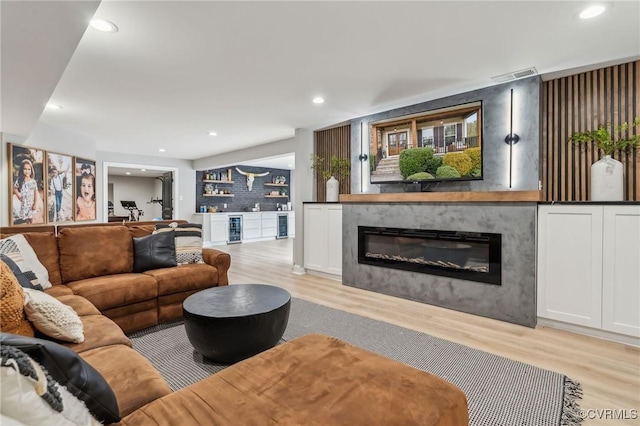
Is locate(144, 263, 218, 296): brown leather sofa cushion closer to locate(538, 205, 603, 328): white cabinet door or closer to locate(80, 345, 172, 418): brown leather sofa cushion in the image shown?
locate(80, 345, 172, 418): brown leather sofa cushion

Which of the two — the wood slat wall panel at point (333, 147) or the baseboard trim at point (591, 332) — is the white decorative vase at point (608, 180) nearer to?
the baseboard trim at point (591, 332)

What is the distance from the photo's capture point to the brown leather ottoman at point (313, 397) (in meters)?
0.98

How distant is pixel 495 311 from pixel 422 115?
7.60 ft

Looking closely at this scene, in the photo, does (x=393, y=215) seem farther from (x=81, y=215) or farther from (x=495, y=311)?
(x=81, y=215)

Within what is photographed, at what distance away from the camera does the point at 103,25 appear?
2205mm

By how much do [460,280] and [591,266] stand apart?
1.09 m

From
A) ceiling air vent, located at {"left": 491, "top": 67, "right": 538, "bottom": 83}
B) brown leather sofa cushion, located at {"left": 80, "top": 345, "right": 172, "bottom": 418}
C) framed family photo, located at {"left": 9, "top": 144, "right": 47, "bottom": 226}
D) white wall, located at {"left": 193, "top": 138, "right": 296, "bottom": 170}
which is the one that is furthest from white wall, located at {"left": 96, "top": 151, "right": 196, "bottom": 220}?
ceiling air vent, located at {"left": 491, "top": 67, "right": 538, "bottom": 83}

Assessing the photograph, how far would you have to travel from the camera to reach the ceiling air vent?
9.77 feet

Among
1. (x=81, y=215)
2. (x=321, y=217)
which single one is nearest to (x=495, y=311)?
(x=321, y=217)

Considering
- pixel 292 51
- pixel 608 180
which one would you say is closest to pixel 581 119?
pixel 608 180

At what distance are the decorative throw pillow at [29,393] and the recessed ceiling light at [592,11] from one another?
318cm

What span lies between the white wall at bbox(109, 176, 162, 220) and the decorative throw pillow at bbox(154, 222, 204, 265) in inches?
350

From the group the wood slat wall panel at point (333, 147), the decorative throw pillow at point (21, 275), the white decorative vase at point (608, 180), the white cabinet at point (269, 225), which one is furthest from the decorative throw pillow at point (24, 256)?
the white cabinet at point (269, 225)

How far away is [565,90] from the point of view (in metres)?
3.15
